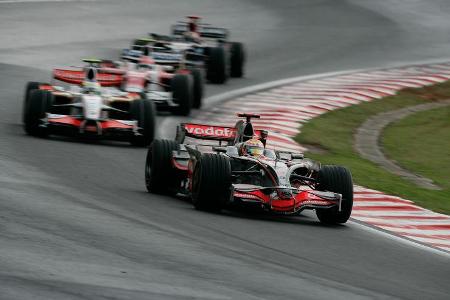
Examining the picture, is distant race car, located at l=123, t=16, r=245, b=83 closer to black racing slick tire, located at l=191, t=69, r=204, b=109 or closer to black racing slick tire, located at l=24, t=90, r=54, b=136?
black racing slick tire, located at l=191, t=69, r=204, b=109

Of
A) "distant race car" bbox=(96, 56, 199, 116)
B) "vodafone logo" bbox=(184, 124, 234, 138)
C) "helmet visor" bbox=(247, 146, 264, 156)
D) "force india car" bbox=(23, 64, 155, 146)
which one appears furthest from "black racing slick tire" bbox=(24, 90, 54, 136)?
"helmet visor" bbox=(247, 146, 264, 156)

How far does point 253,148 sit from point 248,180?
0.45 meters

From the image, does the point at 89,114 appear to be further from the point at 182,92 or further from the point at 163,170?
the point at 182,92

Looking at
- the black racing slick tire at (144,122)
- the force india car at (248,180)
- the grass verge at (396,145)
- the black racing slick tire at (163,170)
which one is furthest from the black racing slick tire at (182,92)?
the black racing slick tire at (163,170)

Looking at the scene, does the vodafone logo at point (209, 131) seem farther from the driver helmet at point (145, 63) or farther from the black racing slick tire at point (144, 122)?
the driver helmet at point (145, 63)

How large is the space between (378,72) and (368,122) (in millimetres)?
6998

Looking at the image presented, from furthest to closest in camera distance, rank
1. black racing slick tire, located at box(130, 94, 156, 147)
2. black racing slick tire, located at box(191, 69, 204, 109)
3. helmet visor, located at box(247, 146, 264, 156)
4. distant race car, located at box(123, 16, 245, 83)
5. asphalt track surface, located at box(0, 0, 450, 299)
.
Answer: distant race car, located at box(123, 16, 245, 83) < black racing slick tire, located at box(191, 69, 204, 109) < black racing slick tire, located at box(130, 94, 156, 147) < helmet visor, located at box(247, 146, 264, 156) < asphalt track surface, located at box(0, 0, 450, 299)

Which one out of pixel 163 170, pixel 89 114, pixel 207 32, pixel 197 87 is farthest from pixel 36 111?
pixel 207 32

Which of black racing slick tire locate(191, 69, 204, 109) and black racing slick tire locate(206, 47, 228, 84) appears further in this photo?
black racing slick tire locate(206, 47, 228, 84)

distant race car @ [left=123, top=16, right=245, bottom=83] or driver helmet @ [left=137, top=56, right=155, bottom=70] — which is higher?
driver helmet @ [left=137, top=56, right=155, bottom=70]

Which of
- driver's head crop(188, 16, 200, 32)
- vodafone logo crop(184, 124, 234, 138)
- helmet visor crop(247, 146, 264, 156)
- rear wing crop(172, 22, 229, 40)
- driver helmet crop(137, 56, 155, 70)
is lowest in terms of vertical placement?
rear wing crop(172, 22, 229, 40)

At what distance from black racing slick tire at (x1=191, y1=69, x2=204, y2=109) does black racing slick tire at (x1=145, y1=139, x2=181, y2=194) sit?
966cm

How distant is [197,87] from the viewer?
24812 mm

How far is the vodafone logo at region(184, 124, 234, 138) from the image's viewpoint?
15805 mm
